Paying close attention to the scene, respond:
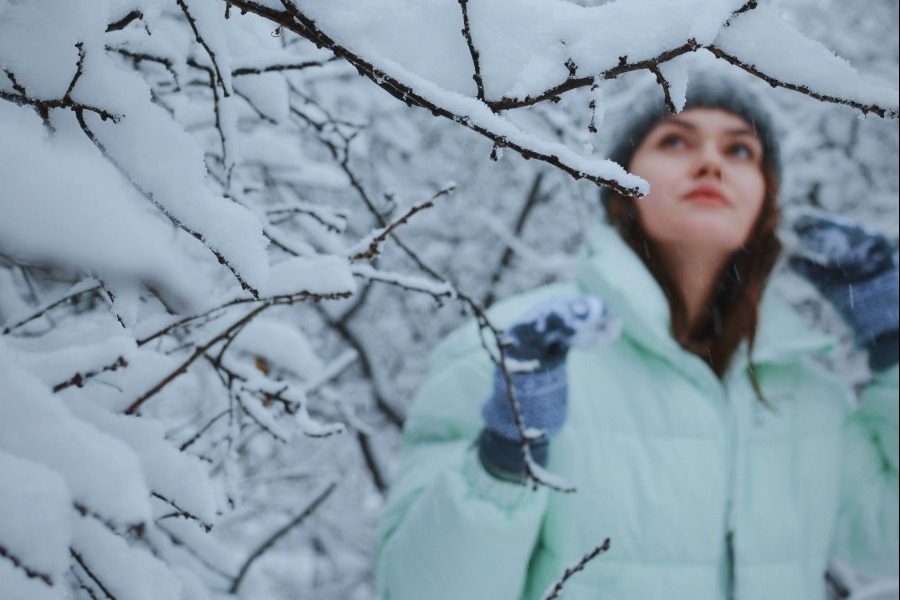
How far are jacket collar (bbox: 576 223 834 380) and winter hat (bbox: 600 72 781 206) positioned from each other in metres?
0.28

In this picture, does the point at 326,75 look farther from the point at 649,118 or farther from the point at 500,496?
the point at 500,496

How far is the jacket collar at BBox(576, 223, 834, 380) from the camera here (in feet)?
5.97

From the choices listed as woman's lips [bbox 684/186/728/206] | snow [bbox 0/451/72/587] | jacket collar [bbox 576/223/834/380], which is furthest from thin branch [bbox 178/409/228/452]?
woman's lips [bbox 684/186/728/206]

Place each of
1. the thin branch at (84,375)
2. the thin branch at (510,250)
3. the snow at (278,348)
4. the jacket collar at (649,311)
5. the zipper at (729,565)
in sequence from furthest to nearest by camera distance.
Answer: the thin branch at (510,250) < the jacket collar at (649,311) < the zipper at (729,565) < the snow at (278,348) < the thin branch at (84,375)

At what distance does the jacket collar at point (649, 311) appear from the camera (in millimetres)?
1819

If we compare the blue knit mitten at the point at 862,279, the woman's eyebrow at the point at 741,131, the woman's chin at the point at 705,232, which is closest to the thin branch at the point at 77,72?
the woman's chin at the point at 705,232

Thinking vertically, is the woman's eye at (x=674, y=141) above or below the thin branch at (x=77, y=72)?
above

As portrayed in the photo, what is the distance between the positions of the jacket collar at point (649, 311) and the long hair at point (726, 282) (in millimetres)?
42

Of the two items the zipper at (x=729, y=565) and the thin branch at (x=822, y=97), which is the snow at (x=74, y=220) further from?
the zipper at (x=729, y=565)

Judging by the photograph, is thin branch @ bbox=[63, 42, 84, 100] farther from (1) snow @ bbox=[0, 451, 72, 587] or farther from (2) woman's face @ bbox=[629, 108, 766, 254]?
(2) woman's face @ bbox=[629, 108, 766, 254]

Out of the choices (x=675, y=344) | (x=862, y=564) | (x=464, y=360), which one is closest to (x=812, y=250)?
(x=675, y=344)

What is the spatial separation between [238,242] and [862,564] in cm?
252

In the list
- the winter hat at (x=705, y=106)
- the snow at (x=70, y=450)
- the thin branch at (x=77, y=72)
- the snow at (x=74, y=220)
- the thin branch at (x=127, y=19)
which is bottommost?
the snow at (x=70, y=450)

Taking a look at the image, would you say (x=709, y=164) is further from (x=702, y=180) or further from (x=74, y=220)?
(x=74, y=220)
